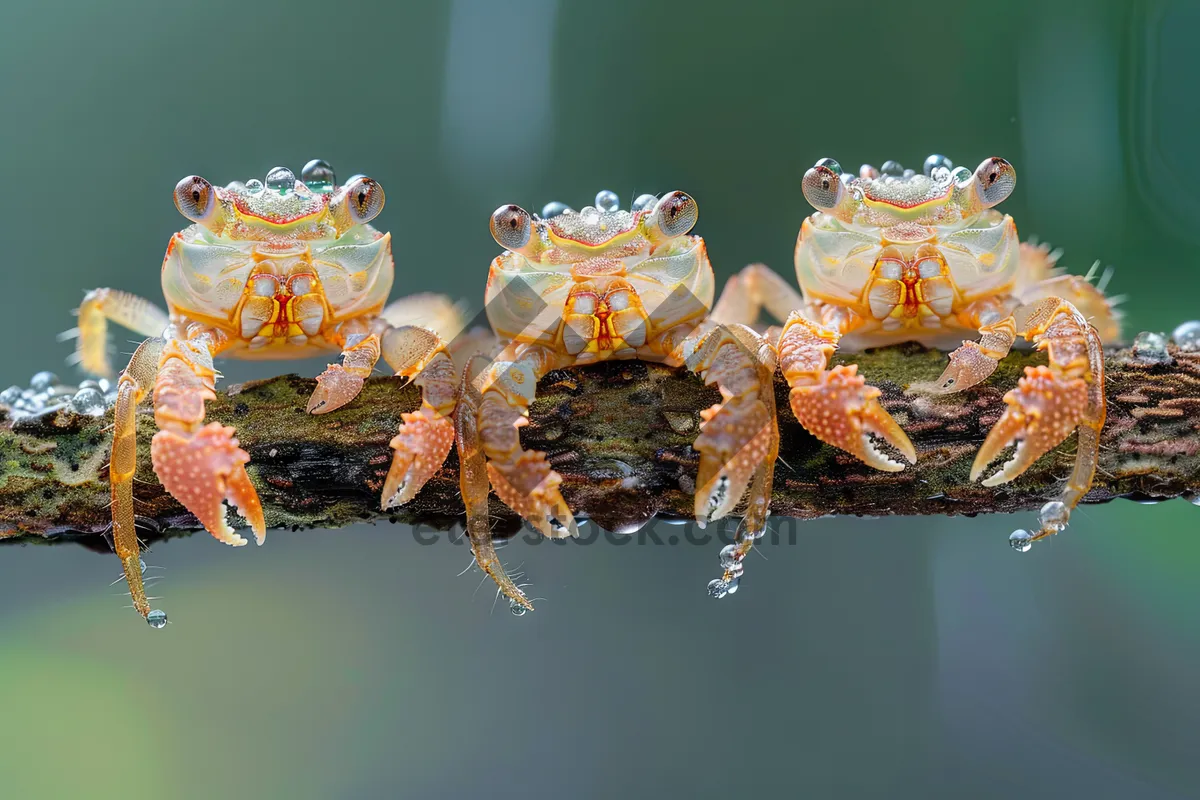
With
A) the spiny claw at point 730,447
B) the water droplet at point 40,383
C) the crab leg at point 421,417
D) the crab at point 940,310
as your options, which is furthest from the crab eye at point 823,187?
the water droplet at point 40,383

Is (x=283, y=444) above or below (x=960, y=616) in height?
above

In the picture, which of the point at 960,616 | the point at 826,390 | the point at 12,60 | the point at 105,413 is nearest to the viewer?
the point at 826,390

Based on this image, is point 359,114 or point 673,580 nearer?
point 673,580

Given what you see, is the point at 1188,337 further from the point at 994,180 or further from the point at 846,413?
the point at 846,413

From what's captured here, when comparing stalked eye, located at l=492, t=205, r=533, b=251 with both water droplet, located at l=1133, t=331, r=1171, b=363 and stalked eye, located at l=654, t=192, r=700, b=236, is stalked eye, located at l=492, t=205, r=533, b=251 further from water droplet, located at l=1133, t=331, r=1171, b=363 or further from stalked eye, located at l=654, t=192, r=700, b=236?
water droplet, located at l=1133, t=331, r=1171, b=363

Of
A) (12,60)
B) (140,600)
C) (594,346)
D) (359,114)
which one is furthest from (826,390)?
(12,60)

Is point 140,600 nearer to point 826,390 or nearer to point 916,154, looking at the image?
point 826,390

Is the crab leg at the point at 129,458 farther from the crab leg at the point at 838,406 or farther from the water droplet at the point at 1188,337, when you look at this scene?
the water droplet at the point at 1188,337

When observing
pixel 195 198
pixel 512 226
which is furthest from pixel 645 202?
pixel 195 198
